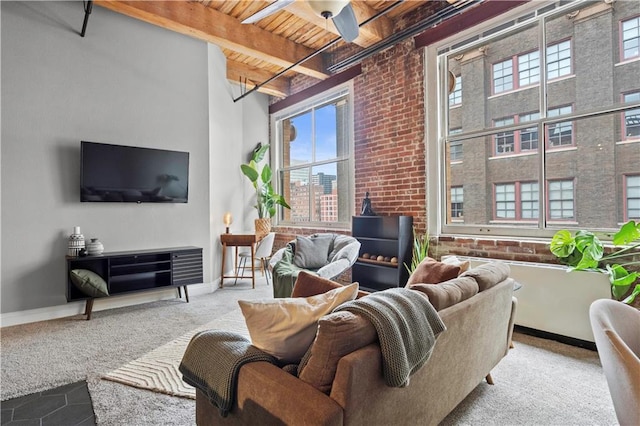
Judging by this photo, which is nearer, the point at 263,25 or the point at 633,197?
the point at 633,197

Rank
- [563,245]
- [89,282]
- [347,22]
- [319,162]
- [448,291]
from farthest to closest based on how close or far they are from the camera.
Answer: [319,162]
[89,282]
[563,245]
[347,22]
[448,291]

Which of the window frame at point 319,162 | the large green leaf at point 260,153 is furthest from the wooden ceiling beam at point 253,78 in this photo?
the large green leaf at point 260,153

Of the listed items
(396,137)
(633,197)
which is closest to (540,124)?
(633,197)

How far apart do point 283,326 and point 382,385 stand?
17.1 inches

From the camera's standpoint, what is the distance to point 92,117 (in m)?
4.05

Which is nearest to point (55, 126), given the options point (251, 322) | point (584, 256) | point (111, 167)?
point (111, 167)

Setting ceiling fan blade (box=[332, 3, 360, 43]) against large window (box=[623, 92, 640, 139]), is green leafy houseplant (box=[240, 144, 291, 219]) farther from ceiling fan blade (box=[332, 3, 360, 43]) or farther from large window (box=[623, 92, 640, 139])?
large window (box=[623, 92, 640, 139])

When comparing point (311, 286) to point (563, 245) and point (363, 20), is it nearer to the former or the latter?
point (563, 245)

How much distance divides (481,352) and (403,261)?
7.62 feet

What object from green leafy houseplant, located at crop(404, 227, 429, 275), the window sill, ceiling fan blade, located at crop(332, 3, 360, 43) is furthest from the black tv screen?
the window sill

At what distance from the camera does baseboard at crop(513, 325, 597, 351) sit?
2.86m

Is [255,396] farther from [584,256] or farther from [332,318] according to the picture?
[584,256]

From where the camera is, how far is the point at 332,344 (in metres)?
1.15

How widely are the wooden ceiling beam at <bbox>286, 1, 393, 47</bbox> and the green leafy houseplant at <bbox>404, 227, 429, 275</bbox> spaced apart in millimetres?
2589
